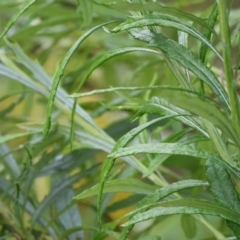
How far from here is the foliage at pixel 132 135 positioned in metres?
0.23

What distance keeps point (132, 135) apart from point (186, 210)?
4 centimetres

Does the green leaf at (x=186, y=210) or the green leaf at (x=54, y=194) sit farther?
the green leaf at (x=54, y=194)

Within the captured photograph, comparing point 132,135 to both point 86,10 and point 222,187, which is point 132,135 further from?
point 86,10

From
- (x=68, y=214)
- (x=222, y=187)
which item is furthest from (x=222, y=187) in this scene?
(x=68, y=214)

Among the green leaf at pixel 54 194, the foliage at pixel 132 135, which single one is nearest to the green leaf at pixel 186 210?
the foliage at pixel 132 135

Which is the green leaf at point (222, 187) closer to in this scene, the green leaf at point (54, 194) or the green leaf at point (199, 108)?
the green leaf at point (199, 108)

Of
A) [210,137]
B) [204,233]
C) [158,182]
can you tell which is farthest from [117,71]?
[210,137]

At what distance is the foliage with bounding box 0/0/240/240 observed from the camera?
0.23 metres

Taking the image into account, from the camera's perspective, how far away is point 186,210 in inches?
9.0

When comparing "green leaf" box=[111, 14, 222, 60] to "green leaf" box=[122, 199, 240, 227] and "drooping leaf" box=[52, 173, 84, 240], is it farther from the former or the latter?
"drooping leaf" box=[52, 173, 84, 240]

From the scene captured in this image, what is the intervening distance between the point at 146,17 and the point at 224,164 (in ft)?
0.24

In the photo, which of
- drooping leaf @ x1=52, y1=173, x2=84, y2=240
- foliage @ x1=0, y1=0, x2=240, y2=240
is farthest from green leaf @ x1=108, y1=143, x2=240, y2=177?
drooping leaf @ x1=52, y1=173, x2=84, y2=240

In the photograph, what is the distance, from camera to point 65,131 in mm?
448

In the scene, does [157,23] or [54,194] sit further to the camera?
[54,194]
